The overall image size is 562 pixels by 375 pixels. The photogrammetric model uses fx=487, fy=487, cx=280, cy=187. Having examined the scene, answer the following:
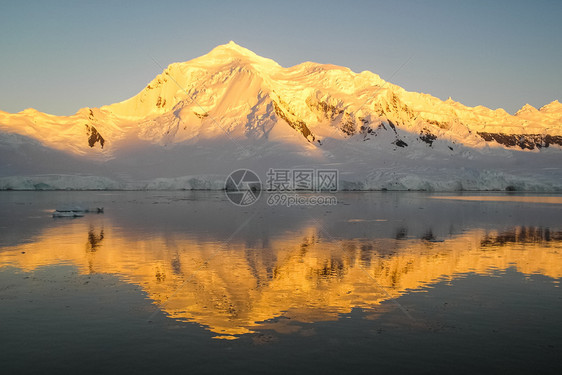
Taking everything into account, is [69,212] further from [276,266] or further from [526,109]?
[526,109]

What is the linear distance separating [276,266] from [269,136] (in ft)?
276

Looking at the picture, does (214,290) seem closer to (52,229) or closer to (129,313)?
(129,313)

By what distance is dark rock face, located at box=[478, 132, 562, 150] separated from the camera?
128m

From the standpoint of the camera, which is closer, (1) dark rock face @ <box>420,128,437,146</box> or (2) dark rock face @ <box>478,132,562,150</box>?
(1) dark rock face @ <box>420,128,437,146</box>

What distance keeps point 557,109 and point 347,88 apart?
74552 millimetres

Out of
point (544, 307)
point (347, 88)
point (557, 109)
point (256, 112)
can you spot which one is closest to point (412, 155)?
point (347, 88)

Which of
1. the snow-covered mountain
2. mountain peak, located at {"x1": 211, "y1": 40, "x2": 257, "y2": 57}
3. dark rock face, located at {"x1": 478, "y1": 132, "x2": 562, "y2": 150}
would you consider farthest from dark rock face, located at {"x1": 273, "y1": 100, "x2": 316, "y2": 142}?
dark rock face, located at {"x1": 478, "y1": 132, "x2": 562, "y2": 150}

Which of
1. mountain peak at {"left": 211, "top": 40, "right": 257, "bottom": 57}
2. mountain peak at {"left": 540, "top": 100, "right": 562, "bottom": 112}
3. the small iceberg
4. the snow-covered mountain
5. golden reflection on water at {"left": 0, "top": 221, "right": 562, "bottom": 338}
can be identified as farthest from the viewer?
mountain peak at {"left": 540, "top": 100, "right": 562, "bottom": 112}

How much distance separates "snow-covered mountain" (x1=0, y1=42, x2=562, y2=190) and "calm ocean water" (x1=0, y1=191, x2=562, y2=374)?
62.7 meters

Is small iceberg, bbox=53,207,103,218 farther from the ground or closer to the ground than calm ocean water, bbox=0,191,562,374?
farther from the ground

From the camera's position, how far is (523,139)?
13100 cm

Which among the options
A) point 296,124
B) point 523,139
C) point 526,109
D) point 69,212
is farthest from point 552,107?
point 69,212

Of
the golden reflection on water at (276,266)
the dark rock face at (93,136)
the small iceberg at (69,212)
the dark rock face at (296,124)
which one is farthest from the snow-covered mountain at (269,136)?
the golden reflection on water at (276,266)

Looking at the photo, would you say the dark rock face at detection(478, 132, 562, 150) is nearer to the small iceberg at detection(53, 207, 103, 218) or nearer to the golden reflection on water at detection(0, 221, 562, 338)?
the golden reflection on water at detection(0, 221, 562, 338)
